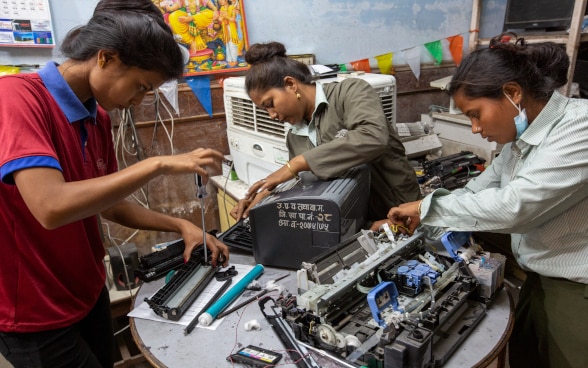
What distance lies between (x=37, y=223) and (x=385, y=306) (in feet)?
2.76

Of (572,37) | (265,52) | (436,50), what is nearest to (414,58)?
(436,50)

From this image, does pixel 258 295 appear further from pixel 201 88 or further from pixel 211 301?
pixel 201 88

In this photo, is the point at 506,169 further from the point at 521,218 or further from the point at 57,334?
the point at 57,334

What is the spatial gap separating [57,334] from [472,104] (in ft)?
4.11

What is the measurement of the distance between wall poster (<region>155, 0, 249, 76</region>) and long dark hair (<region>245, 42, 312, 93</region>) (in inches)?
33.3

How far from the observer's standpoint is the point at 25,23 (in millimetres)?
2092

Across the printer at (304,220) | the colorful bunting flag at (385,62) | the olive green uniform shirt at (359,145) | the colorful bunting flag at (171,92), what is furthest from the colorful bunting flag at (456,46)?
the printer at (304,220)

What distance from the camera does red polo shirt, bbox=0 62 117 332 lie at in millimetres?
864

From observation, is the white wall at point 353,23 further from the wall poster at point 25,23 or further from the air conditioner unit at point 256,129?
the air conditioner unit at point 256,129

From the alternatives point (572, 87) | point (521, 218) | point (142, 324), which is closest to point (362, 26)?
point (572, 87)

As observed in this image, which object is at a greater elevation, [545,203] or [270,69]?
[270,69]

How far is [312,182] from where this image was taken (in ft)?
5.08

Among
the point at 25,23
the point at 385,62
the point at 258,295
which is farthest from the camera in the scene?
the point at 385,62

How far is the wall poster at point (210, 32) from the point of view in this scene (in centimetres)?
239
